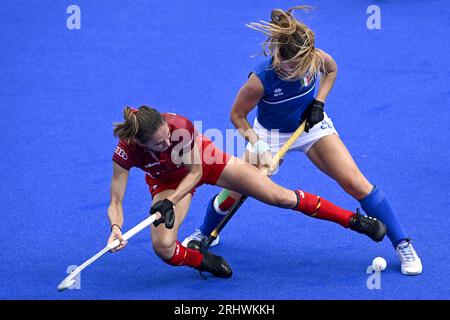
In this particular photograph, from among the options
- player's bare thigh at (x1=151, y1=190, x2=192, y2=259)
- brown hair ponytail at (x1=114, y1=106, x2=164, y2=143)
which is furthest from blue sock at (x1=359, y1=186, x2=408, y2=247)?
brown hair ponytail at (x1=114, y1=106, x2=164, y2=143)

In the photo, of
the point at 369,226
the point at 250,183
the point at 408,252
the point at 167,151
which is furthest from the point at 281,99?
the point at 408,252

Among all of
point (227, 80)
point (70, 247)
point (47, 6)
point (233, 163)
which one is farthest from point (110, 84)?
point (233, 163)

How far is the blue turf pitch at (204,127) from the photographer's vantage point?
5125 mm

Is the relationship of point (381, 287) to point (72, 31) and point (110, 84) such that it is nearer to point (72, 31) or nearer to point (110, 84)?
point (110, 84)

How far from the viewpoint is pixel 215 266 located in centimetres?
509

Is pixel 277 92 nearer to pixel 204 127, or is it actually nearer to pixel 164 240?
pixel 164 240

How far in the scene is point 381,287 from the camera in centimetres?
493

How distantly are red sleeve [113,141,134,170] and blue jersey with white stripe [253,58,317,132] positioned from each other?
86 cm

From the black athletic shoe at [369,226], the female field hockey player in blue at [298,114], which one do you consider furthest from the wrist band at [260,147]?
the black athletic shoe at [369,226]

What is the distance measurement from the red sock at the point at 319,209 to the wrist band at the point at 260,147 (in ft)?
1.01

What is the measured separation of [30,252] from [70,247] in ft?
0.81

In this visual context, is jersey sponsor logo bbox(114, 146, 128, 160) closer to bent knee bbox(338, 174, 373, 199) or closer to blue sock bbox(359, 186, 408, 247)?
bent knee bbox(338, 174, 373, 199)

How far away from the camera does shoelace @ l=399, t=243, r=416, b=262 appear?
198 inches

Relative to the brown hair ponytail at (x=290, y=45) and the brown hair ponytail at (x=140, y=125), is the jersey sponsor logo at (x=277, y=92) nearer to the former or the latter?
the brown hair ponytail at (x=290, y=45)
